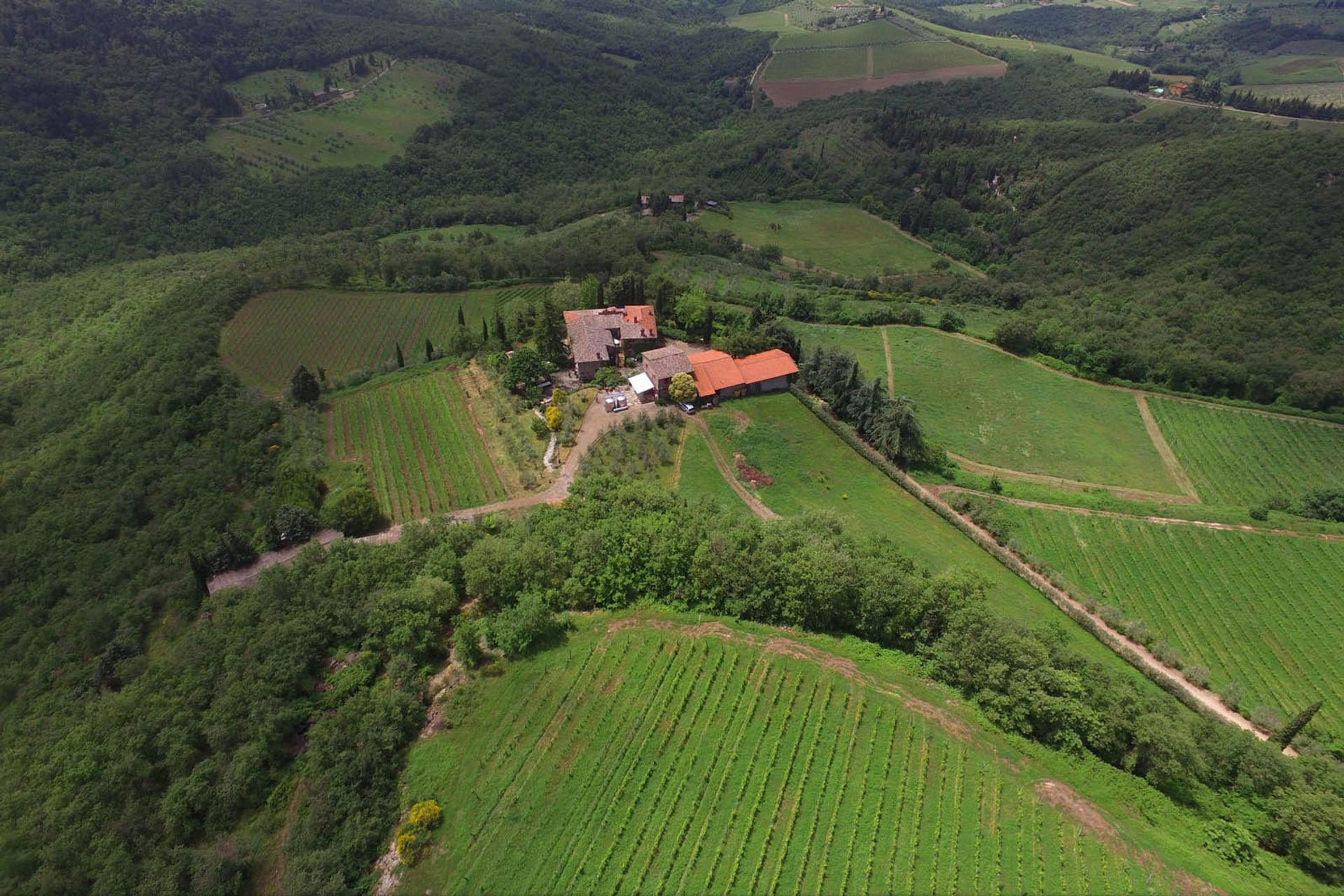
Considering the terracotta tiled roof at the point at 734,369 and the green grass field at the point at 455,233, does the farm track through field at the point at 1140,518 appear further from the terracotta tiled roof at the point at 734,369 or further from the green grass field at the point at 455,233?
the green grass field at the point at 455,233

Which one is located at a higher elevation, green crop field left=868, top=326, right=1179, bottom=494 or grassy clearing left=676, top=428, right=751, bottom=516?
grassy clearing left=676, top=428, right=751, bottom=516

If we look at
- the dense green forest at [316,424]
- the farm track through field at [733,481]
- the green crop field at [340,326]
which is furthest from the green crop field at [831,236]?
the farm track through field at [733,481]

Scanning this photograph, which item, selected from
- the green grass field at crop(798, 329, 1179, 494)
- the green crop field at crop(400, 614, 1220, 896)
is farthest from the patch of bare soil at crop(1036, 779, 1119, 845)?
the green grass field at crop(798, 329, 1179, 494)

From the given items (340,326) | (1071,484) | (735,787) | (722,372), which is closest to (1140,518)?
(1071,484)

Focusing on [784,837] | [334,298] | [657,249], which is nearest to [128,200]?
[334,298]

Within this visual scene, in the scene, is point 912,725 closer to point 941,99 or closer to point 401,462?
point 401,462

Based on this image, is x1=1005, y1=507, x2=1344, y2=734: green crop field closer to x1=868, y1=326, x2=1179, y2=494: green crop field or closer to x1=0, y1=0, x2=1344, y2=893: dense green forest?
x1=868, y1=326, x2=1179, y2=494: green crop field

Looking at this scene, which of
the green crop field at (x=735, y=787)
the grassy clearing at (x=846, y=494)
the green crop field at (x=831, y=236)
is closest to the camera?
the green crop field at (x=735, y=787)
